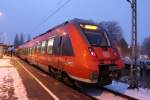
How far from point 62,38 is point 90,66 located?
10.7 feet

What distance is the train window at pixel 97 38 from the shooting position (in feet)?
37.8

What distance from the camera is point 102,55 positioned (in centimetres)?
1111

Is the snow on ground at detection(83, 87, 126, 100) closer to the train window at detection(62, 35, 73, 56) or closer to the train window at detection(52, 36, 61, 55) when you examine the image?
the train window at detection(62, 35, 73, 56)

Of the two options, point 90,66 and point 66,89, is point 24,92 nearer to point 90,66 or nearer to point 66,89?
point 66,89

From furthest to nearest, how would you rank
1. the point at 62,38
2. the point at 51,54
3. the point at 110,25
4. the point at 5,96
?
the point at 110,25, the point at 51,54, the point at 62,38, the point at 5,96

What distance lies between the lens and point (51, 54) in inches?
611

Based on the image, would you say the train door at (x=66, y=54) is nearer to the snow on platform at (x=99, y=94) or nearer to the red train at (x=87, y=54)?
the red train at (x=87, y=54)

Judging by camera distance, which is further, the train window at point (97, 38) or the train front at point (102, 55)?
the train window at point (97, 38)

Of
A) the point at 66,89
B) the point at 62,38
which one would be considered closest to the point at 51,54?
the point at 62,38

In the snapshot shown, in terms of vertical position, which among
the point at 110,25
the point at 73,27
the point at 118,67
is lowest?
the point at 118,67

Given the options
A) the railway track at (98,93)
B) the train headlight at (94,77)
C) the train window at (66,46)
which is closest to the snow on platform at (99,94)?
the railway track at (98,93)

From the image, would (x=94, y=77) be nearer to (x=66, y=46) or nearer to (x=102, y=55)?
(x=102, y=55)

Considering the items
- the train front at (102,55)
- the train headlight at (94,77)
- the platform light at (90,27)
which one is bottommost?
the train headlight at (94,77)

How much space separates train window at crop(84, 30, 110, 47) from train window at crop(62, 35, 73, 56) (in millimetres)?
944
